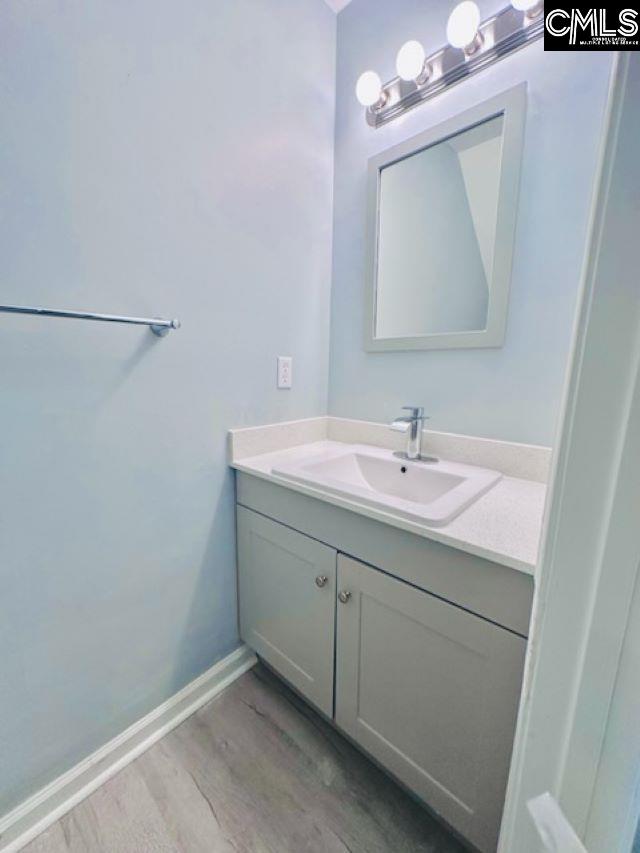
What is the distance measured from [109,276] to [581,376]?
0.96 metres

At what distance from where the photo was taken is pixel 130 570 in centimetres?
97

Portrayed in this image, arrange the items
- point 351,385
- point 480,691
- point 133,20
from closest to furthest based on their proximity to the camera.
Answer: point 480,691
point 133,20
point 351,385

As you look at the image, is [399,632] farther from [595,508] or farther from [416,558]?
[595,508]

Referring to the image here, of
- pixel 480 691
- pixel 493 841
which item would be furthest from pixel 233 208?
pixel 493 841

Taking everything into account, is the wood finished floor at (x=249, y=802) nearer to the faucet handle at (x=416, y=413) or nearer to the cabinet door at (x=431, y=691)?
the cabinet door at (x=431, y=691)

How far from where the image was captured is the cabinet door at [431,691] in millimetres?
684

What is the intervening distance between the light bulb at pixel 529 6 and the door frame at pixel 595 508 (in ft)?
3.36

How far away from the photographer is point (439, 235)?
1158 mm

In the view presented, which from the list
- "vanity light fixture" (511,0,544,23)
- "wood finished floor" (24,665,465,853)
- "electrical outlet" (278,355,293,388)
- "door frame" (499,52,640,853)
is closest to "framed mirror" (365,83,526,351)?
"vanity light fixture" (511,0,544,23)

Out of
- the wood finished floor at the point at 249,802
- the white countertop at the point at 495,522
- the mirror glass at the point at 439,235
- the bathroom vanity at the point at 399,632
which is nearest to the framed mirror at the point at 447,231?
the mirror glass at the point at 439,235

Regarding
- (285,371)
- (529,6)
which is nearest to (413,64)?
(529,6)

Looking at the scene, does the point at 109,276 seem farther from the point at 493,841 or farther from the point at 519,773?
the point at 493,841

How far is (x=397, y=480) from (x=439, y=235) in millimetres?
816

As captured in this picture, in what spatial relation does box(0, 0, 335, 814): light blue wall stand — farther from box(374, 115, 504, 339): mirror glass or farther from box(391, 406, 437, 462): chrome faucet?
box(391, 406, 437, 462): chrome faucet
